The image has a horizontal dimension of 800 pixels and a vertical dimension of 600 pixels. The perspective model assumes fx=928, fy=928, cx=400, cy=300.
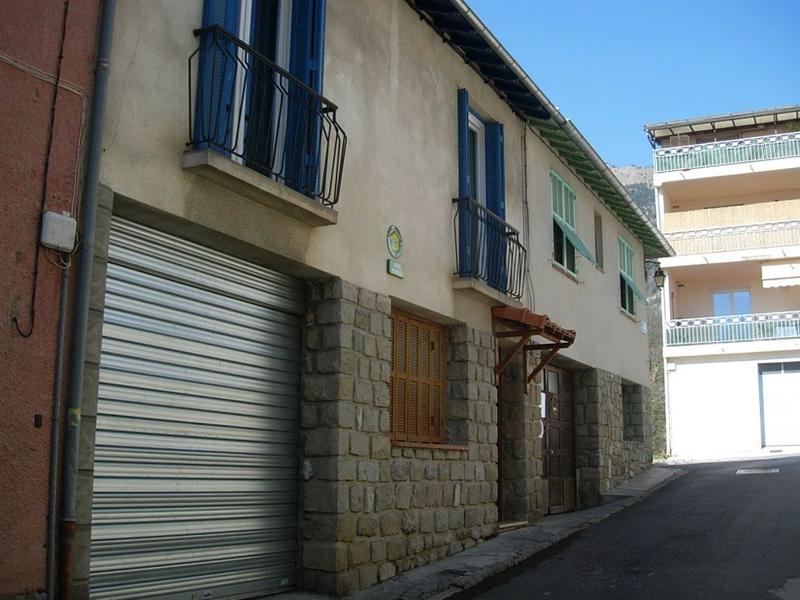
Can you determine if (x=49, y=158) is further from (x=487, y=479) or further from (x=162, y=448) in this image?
(x=487, y=479)

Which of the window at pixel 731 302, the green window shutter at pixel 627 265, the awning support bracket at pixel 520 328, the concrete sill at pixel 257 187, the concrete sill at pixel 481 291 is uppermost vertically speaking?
the window at pixel 731 302

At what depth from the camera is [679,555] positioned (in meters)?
10.4

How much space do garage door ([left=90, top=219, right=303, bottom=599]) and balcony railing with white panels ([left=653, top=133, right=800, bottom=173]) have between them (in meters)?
25.3

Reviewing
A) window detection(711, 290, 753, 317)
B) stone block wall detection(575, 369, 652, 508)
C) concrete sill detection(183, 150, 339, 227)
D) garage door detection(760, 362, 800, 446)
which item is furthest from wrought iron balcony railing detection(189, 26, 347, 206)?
window detection(711, 290, 753, 317)

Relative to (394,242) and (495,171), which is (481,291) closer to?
(394,242)

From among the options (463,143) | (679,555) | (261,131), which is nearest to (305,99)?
(261,131)

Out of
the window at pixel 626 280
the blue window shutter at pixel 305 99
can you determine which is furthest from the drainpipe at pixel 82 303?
the window at pixel 626 280

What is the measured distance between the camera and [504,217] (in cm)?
1259

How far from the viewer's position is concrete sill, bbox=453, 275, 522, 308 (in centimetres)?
1088

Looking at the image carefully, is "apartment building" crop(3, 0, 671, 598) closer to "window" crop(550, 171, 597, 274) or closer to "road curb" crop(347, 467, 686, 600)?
"road curb" crop(347, 467, 686, 600)

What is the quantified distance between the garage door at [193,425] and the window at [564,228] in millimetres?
7329

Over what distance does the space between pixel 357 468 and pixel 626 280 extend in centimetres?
1257

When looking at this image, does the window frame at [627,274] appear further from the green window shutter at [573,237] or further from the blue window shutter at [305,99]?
the blue window shutter at [305,99]

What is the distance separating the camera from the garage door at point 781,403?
2920 centimetres
